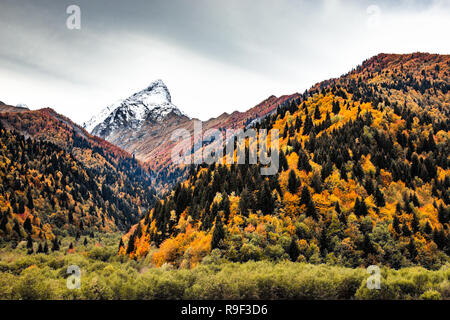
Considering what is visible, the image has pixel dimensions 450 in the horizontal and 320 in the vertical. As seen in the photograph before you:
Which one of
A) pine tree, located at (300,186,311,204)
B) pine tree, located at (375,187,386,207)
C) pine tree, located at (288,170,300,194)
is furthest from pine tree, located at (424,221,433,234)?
pine tree, located at (288,170,300,194)

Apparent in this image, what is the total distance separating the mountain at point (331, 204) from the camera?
255 ft

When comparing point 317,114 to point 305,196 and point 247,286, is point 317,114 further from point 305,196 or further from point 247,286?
point 247,286

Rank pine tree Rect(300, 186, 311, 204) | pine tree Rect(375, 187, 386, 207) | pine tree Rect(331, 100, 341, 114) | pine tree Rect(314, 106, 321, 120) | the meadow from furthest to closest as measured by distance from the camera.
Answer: pine tree Rect(314, 106, 321, 120)
pine tree Rect(331, 100, 341, 114)
pine tree Rect(300, 186, 311, 204)
pine tree Rect(375, 187, 386, 207)
the meadow

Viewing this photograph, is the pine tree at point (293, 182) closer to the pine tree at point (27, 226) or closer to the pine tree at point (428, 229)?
the pine tree at point (428, 229)

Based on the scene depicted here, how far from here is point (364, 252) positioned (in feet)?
251

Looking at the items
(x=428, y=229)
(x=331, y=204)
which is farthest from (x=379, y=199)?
(x=331, y=204)

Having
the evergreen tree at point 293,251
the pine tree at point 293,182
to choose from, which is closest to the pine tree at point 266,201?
the pine tree at point 293,182

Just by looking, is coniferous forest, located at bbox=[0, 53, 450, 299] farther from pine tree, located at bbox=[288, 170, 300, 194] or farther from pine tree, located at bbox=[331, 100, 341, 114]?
pine tree, located at bbox=[331, 100, 341, 114]

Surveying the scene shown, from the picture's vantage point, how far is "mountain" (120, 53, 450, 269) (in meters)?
77.8

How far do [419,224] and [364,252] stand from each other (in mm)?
21882

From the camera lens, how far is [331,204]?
9025 centimetres
